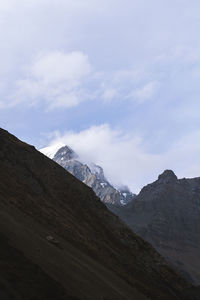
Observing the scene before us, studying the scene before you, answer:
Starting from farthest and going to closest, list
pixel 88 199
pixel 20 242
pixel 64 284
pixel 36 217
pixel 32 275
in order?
pixel 88 199 → pixel 36 217 → pixel 20 242 → pixel 64 284 → pixel 32 275

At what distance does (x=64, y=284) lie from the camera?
31969 mm

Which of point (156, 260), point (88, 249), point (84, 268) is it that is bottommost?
point (84, 268)

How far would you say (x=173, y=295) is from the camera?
2448 inches

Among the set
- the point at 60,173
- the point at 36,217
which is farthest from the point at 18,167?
the point at 36,217

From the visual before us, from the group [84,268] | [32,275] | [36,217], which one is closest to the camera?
[32,275]

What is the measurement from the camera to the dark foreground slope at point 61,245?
1222 inches

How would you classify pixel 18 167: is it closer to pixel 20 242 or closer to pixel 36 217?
pixel 36 217

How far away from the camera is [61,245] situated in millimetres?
45781

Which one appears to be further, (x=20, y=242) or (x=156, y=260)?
(x=156, y=260)

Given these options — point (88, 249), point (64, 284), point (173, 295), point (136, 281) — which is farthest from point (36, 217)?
point (173, 295)

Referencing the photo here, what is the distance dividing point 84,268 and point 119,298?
212 inches

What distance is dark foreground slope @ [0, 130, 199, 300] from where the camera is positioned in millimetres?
31047

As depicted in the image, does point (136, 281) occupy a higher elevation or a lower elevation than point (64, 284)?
higher

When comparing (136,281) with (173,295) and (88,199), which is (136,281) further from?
(88,199)
